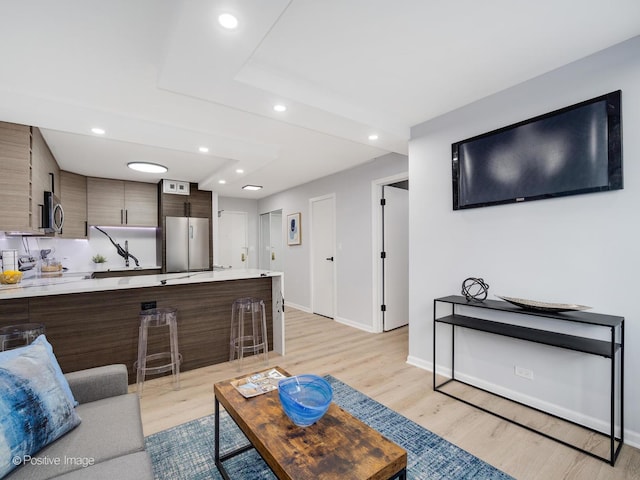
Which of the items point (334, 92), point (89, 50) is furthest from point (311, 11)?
point (89, 50)

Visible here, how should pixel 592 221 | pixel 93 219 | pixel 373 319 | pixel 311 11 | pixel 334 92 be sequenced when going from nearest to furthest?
pixel 311 11 < pixel 592 221 < pixel 334 92 < pixel 373 319 < pixel 93 219

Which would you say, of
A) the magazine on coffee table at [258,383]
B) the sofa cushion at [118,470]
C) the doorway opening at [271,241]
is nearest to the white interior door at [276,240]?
the doorway opening at [271,241]

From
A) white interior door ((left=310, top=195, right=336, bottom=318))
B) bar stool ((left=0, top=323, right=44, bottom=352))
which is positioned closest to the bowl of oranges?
bar stool ((left=0, top=323, right=44, bottom=352))

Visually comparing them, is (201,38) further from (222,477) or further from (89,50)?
(222,477)

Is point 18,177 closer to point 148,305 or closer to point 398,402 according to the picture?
point 148,305

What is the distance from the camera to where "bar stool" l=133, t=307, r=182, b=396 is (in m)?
2.65

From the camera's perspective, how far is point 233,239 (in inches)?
275

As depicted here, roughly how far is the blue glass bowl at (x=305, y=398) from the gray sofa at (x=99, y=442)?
1.82ft

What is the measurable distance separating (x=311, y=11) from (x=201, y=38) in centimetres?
Result: 63

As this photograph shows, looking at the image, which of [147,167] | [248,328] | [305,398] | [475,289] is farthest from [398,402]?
[147,167]

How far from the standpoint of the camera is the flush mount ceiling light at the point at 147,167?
14.0 ft

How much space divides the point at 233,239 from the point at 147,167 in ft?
9.31

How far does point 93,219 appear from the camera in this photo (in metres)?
4.95

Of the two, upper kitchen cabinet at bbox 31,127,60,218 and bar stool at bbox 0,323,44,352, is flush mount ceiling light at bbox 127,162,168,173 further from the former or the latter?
bar stool at bbox 0,323,44,352
